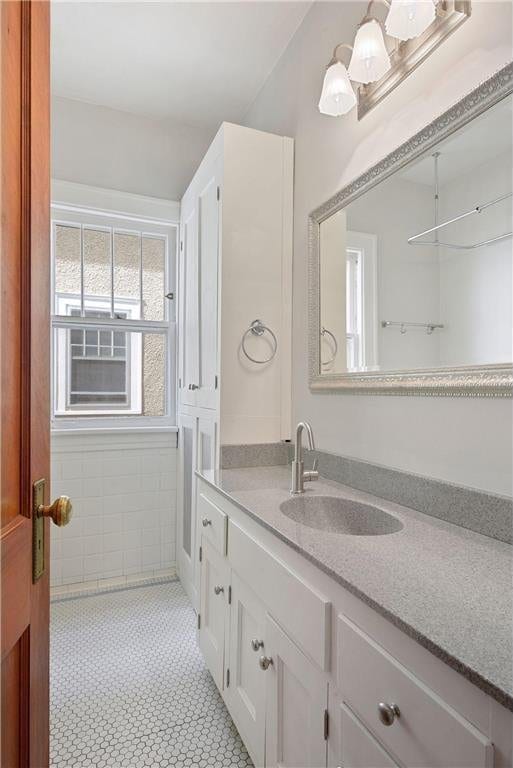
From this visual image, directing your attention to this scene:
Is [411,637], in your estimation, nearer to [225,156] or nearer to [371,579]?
[371,579]

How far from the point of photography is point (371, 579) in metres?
0.74

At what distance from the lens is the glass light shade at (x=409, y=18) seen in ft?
3.58

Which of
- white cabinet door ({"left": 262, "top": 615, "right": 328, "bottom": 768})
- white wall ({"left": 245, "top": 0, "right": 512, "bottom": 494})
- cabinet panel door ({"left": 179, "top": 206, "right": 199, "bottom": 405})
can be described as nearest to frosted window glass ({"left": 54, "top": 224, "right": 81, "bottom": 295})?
cabinet panel door ({"left": 179, "top": 206, "right": 199, "bottom": 405})

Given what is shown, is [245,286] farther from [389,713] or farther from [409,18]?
[389,713]

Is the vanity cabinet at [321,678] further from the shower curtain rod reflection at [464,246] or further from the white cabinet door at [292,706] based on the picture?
the shower curtain rod reflection at [464,246]

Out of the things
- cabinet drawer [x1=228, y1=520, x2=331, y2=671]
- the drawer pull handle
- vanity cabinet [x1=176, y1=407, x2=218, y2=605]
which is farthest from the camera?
vanity cabinet [x1=176, y1=407, x2=218, y2=605]

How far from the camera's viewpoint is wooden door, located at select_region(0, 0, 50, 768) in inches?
23.2

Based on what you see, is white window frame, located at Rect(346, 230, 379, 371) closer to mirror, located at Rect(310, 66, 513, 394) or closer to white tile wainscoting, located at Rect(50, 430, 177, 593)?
mirror, located at Rect(310, 66, 513, 394)

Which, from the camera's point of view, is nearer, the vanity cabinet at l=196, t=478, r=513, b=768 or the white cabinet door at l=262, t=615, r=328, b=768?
the vanity cabinet at l=196, t=478, r=513, b=768

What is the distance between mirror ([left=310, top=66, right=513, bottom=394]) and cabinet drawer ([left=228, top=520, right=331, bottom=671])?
2.08ft

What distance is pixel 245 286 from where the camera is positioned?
1863 mm

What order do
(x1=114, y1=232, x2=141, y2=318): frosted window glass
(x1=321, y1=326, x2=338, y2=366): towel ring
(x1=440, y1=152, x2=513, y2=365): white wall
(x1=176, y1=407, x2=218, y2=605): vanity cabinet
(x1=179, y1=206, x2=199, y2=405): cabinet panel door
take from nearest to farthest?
1. (x1=440, y1=152, x2=513, y2=365): white wall
2. (x1=321, y1=326, x2=338, y2=366): towel ring
3. (x1=176, y1=407, x2=218, y2=605): vanity cabinet
4. (x1=179, y1=206, x2=199, y2=405): cabinet panel door
5. (x1=114, y1=232, x2=141, y2=318): frosted window glass

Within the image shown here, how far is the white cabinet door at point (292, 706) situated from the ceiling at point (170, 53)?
95.7 inches

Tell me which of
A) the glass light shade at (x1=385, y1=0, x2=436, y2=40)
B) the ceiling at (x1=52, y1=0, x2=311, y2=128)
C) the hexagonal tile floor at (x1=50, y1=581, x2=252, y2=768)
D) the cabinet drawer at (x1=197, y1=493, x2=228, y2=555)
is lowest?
the hexagonal tile floor at (x1=50, y1=581, x2=252, y2=768)
